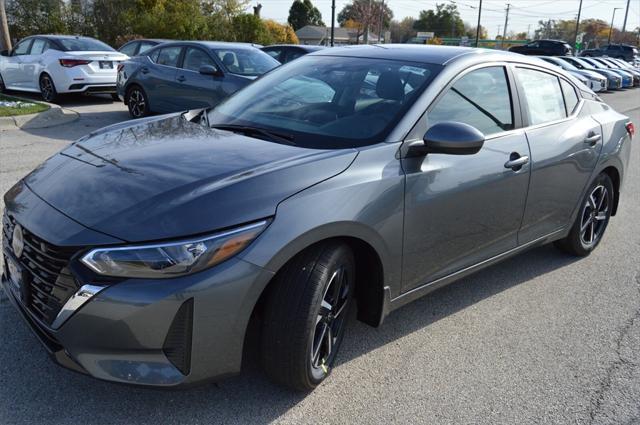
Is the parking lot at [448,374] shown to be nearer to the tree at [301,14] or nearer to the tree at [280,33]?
the tree at [280,33]

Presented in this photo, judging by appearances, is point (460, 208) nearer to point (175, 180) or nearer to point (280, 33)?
point (175, 180)

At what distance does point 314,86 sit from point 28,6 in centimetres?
2757

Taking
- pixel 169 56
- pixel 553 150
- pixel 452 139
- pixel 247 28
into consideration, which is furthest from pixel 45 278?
pixel 247 28

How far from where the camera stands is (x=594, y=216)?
A: 4.83 m

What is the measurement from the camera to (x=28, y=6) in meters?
26.2

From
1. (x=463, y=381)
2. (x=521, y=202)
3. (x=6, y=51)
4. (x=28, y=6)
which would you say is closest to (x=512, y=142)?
(x=521, y=202)

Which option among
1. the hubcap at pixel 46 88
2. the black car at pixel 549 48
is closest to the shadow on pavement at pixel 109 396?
the hubcap at pixel 46 88

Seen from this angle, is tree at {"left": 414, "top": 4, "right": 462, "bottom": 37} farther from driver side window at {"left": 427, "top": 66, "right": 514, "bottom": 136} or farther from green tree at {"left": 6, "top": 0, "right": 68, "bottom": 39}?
driver side window at {"left": 427, "top": 66, "right": 514, "bottom": 136}

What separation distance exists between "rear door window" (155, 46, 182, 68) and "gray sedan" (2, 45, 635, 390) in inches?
259

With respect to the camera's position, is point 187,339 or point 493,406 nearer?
point 187,339

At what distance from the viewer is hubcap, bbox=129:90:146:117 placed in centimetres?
1048

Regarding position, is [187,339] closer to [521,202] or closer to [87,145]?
[87,145]

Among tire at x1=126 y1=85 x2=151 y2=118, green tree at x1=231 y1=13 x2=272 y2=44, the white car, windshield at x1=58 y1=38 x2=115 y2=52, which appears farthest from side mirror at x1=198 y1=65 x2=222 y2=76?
green tree at x1=231 y1=13 x2=272 y2=44

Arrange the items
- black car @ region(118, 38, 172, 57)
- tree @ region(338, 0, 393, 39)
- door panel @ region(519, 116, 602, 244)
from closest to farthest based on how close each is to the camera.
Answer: door panel @ region(519, 116, 602, 244) < black car @ region(118, 38, 172, 57) < tree @ region(338, 0, 393, 39)
